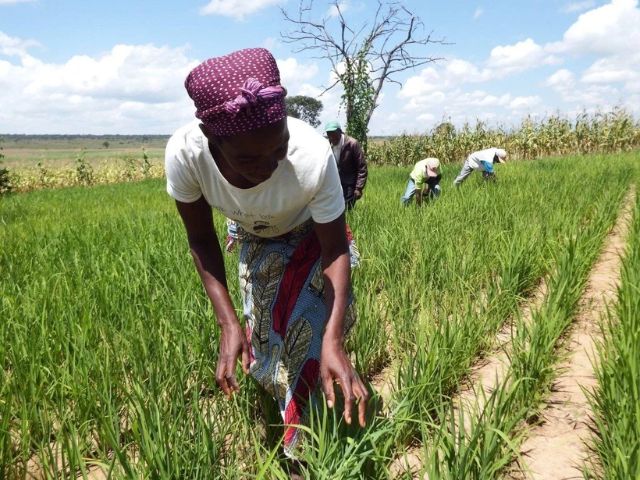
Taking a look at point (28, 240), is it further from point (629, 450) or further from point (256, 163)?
point (629, 450)

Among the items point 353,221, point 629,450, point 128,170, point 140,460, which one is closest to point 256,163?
point 140,460

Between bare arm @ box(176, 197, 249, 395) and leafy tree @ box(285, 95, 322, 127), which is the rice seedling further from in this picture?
leafy tree @ box(285, 95, 322, 127)

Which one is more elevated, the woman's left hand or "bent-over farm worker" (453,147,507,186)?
"bent-over farm worker" (453,147,507,186)

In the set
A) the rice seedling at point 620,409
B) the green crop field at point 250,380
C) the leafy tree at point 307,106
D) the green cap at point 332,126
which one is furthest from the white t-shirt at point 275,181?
the leafy tree at point 307,106

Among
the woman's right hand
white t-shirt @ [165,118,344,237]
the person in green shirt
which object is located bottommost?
the woman's right hand

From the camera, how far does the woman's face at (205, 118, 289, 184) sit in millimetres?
1044

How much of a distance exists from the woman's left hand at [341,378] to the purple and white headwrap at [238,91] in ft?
1.89

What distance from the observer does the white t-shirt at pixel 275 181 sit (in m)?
1.22

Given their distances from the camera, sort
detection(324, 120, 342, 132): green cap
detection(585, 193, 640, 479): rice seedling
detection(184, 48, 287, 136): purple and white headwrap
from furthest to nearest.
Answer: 1. detection(324, 120, 342, 132): green cap
2. detection(585, 193, 640, 479): rice seedling
3. detection(184, 48, 287, 136): purple and white headwrap

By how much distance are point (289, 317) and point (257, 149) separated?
0.57 metres

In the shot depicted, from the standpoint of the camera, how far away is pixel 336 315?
126 cm

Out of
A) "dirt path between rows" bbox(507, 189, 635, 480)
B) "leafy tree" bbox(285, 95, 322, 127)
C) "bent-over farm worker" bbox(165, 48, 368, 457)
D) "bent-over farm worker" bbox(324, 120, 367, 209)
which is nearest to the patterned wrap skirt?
"bent-over farm worker" bbox(165, 48, 368, 457)

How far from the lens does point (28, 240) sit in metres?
4.20

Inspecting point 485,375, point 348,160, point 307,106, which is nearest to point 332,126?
point 348,160
